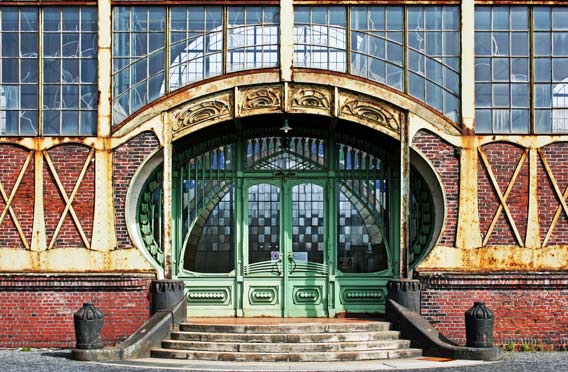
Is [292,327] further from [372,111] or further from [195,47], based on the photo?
[195,47]

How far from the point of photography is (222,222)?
73.5 feet

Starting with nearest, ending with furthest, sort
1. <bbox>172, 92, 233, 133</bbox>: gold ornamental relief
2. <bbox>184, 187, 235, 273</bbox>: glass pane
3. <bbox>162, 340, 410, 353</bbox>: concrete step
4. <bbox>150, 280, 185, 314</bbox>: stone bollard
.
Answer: <bbox>162, 340, 410, 353</bbox>: concrete step
<bbox>150, 280, 185, 314</bbox>: stone bollard
<bbox>172, 92, 233, 133</bbox>: gold ornamental relief
<bbox>184, 187, 235, 273</bbox>: glass pane

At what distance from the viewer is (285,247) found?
22281 millimetres

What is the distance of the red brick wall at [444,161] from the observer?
21.6 meters

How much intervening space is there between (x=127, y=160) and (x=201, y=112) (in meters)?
1.54

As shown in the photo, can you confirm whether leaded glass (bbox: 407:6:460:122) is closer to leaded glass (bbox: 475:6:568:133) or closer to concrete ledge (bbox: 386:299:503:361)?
leaded glass (bbox: 475:6:568:133)

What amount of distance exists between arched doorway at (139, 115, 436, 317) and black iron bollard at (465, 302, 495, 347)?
3.07 m

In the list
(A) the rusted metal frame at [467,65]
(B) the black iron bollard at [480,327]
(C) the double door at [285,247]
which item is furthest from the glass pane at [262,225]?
(B) the black iron bollard at [480,327]

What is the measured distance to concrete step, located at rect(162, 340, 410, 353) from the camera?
63.2ft

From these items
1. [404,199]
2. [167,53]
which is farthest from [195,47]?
[404,199]

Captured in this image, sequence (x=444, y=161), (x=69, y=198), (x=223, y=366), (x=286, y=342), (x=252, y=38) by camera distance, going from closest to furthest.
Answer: (x=223, y=366), (x=286, y=342), (x=69, y=198), (x=444, y=161), (x=252, y=38)

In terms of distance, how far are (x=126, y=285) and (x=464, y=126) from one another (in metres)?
6.45

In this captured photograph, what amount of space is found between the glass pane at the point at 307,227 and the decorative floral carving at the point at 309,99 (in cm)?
166

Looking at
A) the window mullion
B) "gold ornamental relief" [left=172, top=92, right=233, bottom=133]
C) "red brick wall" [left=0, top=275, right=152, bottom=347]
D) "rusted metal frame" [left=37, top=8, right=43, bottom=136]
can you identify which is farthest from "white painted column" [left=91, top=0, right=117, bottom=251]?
the window mullion
